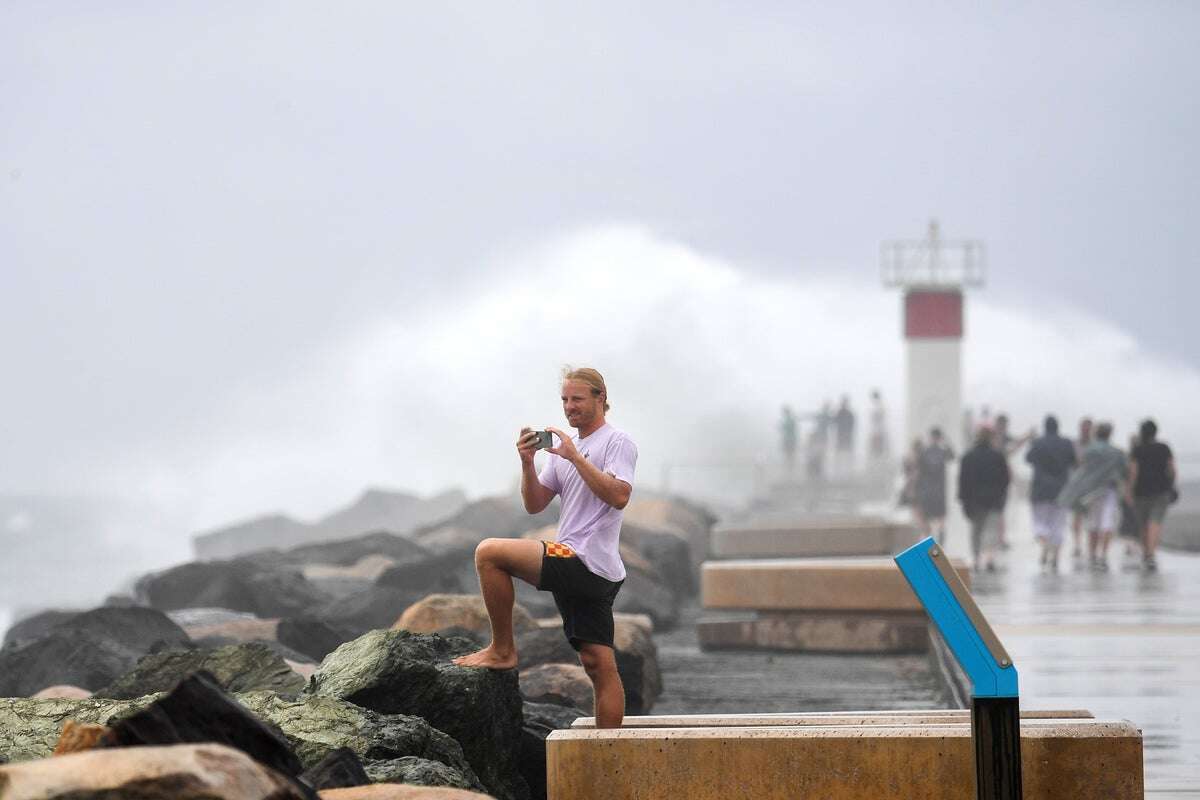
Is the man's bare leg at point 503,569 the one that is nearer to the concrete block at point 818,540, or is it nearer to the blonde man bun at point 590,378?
the blonde man bun at point 590,378

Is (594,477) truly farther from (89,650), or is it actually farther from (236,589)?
(236,589)

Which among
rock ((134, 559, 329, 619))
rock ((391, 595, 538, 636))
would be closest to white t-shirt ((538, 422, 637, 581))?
rock ((391, 595, 538, 636))

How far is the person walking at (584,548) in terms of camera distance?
584cm

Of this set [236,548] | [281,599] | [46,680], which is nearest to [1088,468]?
[281,599]

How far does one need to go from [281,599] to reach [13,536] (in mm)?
91700

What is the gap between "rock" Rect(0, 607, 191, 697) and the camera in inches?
437

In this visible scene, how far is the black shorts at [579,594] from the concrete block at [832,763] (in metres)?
0.70

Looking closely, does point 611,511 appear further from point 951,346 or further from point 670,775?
point 951,346

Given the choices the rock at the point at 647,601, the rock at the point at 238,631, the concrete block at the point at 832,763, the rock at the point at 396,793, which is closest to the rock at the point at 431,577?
the rock at the point at 647,601

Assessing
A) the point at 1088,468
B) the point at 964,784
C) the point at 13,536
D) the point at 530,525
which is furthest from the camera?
the point at 13,536

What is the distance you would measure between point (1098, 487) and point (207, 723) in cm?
1516

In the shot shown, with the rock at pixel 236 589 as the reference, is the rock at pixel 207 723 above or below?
above

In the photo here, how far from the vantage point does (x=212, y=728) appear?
14.6 feet

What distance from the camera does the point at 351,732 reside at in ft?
18.8
